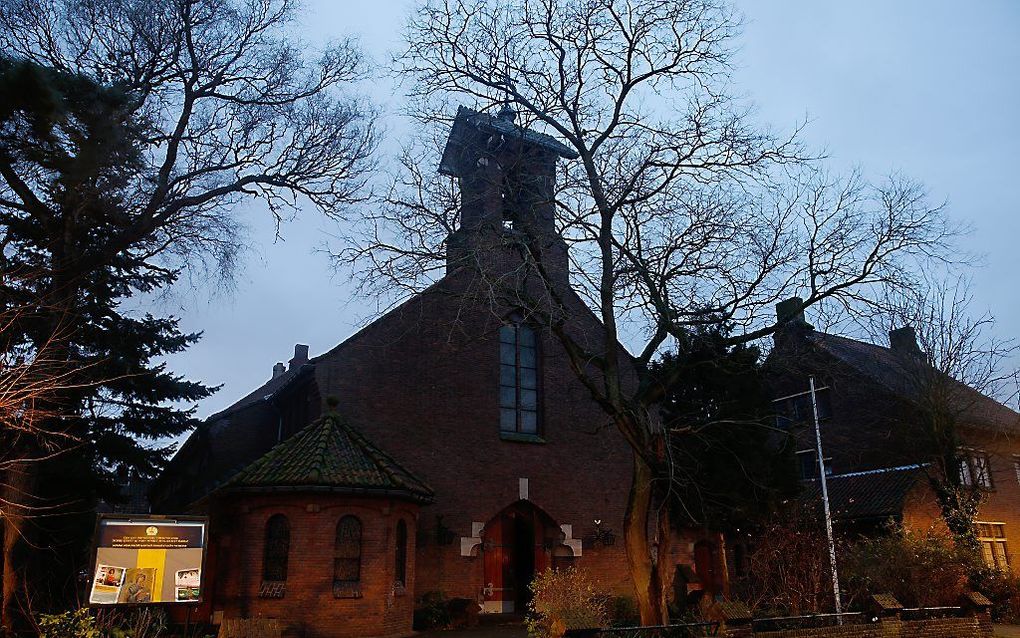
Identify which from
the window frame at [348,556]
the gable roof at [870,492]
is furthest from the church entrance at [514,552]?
the gable roof at [870,492]

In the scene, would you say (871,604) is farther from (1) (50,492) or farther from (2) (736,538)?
(1) (50,492)

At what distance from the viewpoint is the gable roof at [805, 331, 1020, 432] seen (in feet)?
90.7

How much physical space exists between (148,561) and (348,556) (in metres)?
6.69

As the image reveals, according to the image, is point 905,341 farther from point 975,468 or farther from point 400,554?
point 400,554

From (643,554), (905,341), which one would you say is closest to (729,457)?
(643,554)

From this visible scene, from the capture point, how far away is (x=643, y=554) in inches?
591

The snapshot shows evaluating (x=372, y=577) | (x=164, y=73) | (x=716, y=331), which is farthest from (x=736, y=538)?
(x=164, y=73)

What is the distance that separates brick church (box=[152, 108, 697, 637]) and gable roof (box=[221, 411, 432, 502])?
0.05 meters

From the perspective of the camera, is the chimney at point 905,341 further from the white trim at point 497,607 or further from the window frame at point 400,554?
the window frame at point 400,554

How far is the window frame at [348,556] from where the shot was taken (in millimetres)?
17828

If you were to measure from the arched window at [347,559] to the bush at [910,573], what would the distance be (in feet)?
36.5

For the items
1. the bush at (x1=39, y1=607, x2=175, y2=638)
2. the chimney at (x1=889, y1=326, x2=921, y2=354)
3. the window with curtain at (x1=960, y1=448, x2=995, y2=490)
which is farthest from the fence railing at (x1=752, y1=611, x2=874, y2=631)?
the chimney at (x1=889, y1=326, x2=921, y2=354)

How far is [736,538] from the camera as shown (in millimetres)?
25781

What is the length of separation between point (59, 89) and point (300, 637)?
38.9 ft
